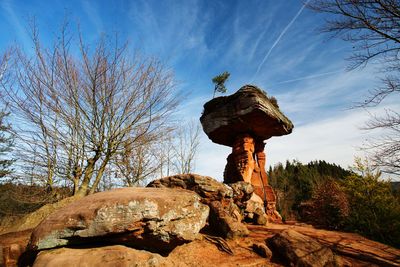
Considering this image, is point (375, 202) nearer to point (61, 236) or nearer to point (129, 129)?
point (129, 129)

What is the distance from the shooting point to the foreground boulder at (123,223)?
393 centimetres

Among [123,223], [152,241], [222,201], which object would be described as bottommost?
[152,241]

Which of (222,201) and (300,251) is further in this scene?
(222,201)

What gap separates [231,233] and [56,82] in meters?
7.33

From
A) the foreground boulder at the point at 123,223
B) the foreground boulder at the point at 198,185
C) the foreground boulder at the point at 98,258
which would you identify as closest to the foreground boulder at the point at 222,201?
the foreground boulder at the point at 198,185

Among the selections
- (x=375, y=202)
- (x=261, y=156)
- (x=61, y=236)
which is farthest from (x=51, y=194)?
(x=375, y=202)

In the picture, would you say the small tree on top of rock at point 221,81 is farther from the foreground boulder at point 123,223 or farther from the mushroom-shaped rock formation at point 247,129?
the foreground boulder at point 123,223

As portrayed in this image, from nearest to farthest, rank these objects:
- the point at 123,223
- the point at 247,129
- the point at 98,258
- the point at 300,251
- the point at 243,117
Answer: the point at 98,258 < the point at 123,223 < the point at 300,251 < the point at 243,117 < the point at 247,129

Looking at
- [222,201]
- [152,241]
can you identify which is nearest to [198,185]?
[222,201]

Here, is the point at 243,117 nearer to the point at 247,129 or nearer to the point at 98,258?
the point at 247,129

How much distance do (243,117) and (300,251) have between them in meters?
7.22

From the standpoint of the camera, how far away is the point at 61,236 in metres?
3.91

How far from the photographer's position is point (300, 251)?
15.9 ft

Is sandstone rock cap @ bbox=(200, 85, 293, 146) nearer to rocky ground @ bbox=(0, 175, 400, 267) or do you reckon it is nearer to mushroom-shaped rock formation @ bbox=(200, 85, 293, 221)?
mushroom-shaped rock formation @ bbox=(200, 85, 293, 221)
